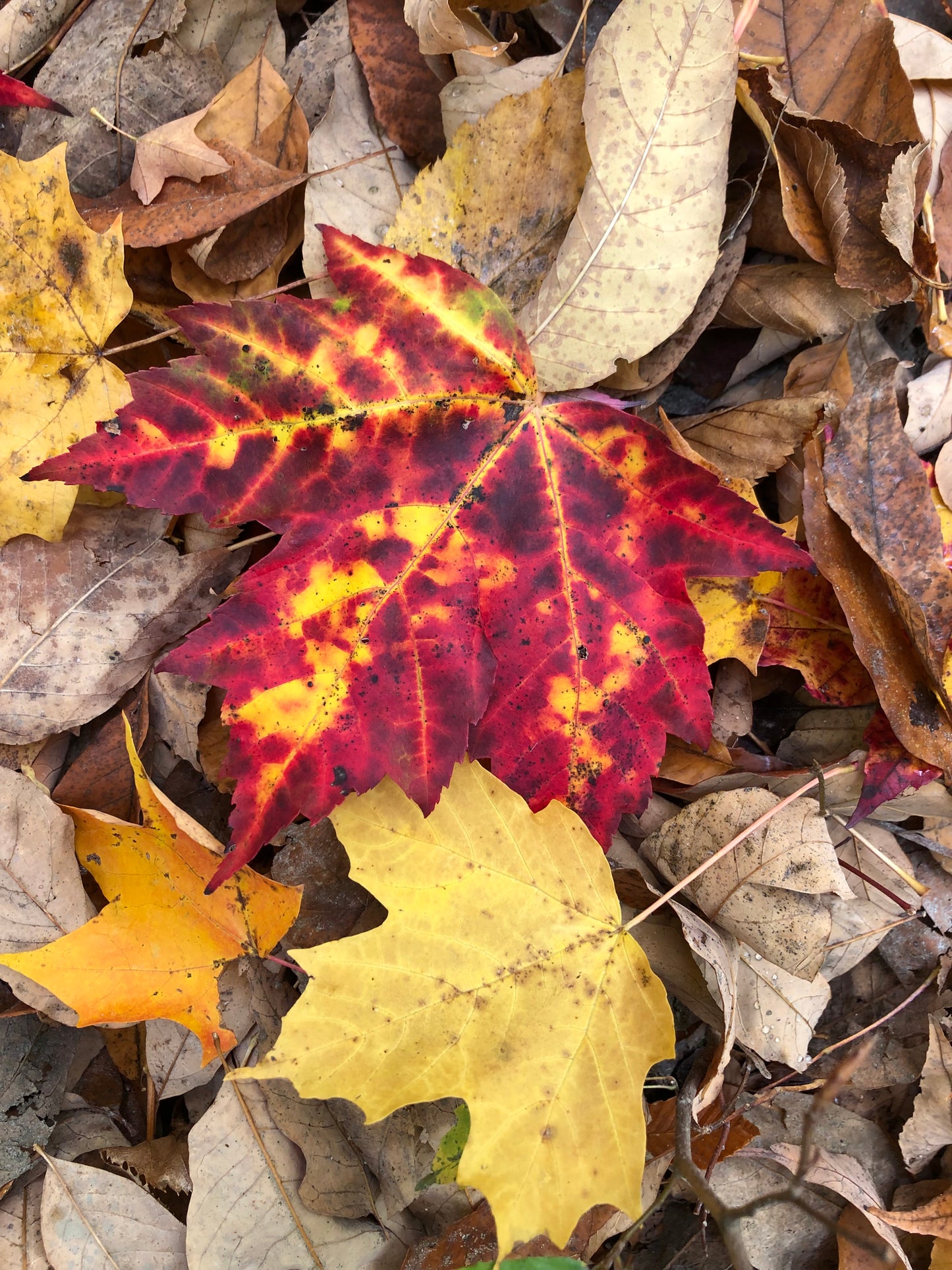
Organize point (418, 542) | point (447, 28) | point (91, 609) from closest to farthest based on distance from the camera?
point (418, 542), point (447, 28), point (91, 609)

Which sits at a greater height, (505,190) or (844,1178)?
(505,190)

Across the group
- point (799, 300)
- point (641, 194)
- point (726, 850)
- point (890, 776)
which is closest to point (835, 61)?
point (799, 300)

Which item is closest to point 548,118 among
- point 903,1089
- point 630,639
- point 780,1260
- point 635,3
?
Result: point 635,3

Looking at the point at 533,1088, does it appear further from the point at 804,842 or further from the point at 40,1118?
the point at 40,1118

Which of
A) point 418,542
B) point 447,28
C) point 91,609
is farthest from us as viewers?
point 91,609

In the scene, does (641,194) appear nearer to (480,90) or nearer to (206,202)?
(480,90)

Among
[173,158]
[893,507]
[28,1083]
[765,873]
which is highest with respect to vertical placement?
[173,158]

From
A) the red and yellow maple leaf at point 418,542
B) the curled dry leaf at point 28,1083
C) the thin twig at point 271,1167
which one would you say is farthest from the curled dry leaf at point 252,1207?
the red and yellow maple leaf at point 418,542
